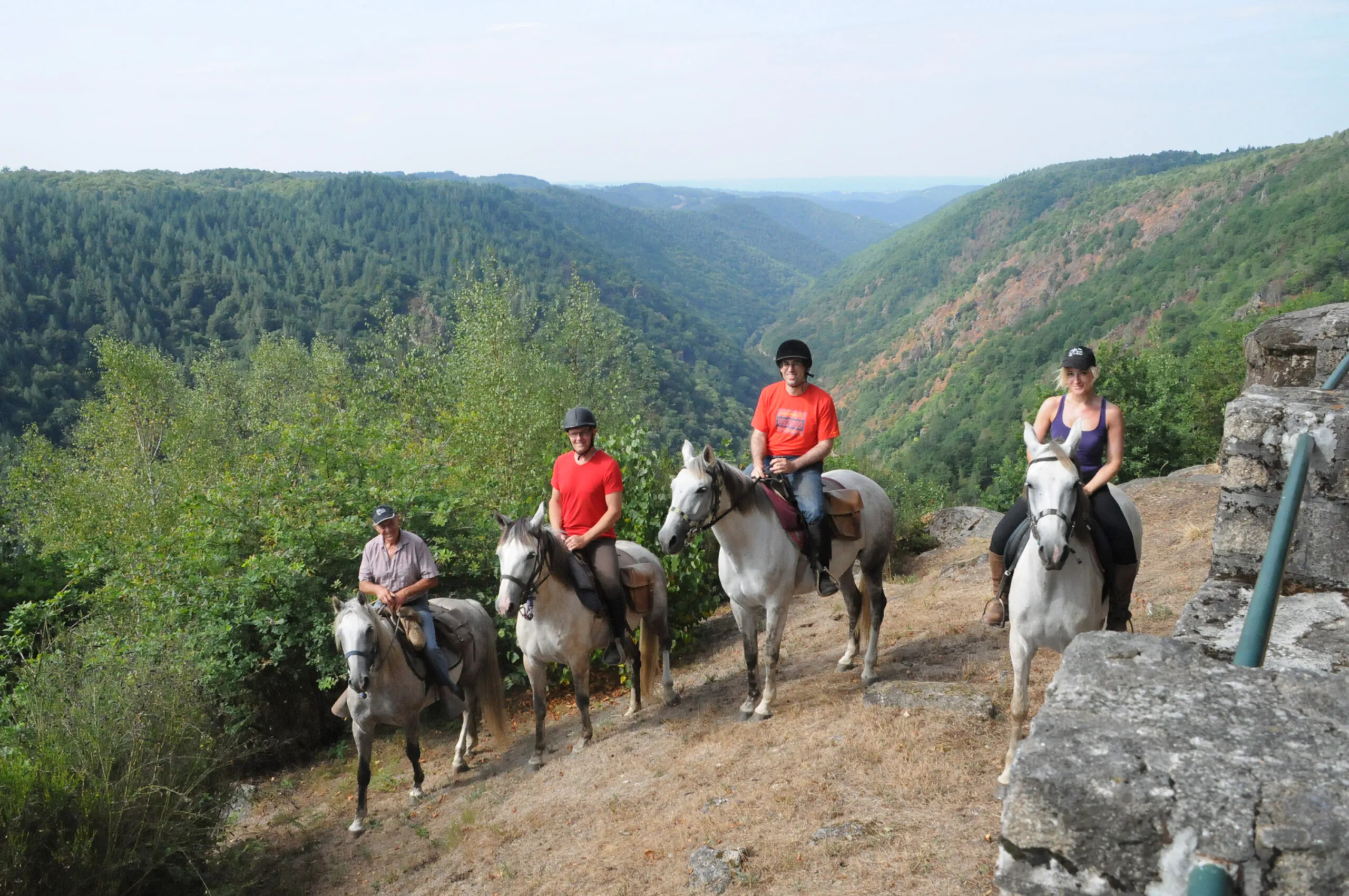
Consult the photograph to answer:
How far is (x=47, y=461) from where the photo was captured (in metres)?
36.7

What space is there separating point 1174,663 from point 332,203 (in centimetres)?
18117

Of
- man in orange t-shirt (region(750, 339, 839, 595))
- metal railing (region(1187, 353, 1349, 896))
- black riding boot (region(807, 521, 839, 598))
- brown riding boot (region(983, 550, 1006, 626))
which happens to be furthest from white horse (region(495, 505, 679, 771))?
metal railing (region(1187, 353, 1349, 896))

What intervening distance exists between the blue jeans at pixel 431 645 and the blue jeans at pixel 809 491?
11.5 feet

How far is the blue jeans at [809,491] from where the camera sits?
302 inches

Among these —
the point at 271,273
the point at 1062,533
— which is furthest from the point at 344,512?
the point at 271,273

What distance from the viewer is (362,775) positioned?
791 cm

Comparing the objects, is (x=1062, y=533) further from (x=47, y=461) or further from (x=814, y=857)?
(x=47, y=461)

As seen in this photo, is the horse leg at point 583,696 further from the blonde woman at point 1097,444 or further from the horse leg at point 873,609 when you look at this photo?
the blonde woman at point 1097,444

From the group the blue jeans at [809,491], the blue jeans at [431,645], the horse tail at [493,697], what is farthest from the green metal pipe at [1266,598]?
the horse tail at [493,697]

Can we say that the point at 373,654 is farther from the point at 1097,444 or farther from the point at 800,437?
the point at 1097,444

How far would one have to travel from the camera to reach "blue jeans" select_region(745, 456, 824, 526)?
25.1ft

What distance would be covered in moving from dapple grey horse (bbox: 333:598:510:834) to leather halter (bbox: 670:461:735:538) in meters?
2.92

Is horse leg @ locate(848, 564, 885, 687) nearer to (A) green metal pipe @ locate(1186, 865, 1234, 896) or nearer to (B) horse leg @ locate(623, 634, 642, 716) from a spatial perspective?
(B) horse leg @ locate(623, 634, 642, 716)

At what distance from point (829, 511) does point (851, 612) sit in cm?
161
